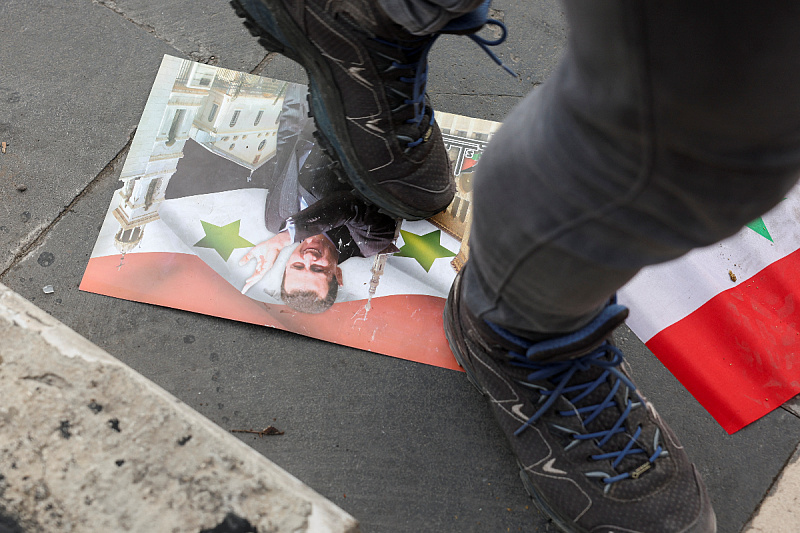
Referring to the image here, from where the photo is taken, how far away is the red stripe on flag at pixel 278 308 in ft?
2.94

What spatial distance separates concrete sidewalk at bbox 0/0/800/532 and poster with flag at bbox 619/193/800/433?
34 millimetres

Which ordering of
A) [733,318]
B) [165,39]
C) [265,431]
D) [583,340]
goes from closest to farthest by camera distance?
[583,340] → [265,431] → [733,318] → [165,39]

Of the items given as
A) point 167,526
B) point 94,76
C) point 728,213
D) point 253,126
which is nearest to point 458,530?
point 167,526

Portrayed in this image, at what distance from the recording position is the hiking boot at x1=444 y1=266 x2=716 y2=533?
0.70 m

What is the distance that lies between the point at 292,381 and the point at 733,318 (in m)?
0.77

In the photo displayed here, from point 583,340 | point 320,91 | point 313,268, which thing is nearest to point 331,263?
point 313,268

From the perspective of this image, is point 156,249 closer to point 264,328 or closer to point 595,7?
point 264,328

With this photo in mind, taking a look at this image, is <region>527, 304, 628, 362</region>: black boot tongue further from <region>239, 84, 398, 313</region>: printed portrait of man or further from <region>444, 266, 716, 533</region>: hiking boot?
<region>239, 84, 398, 313</region>: printed portrait of man

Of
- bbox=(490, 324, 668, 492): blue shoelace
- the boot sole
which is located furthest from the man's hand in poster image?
bbox=(490, 324, 668, 492): blue shoelace

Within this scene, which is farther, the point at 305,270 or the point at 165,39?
the point at 165,39

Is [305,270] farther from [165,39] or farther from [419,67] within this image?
[165,39]

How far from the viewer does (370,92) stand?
0.85m

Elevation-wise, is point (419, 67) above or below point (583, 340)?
above

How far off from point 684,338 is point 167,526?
2.74 feet
